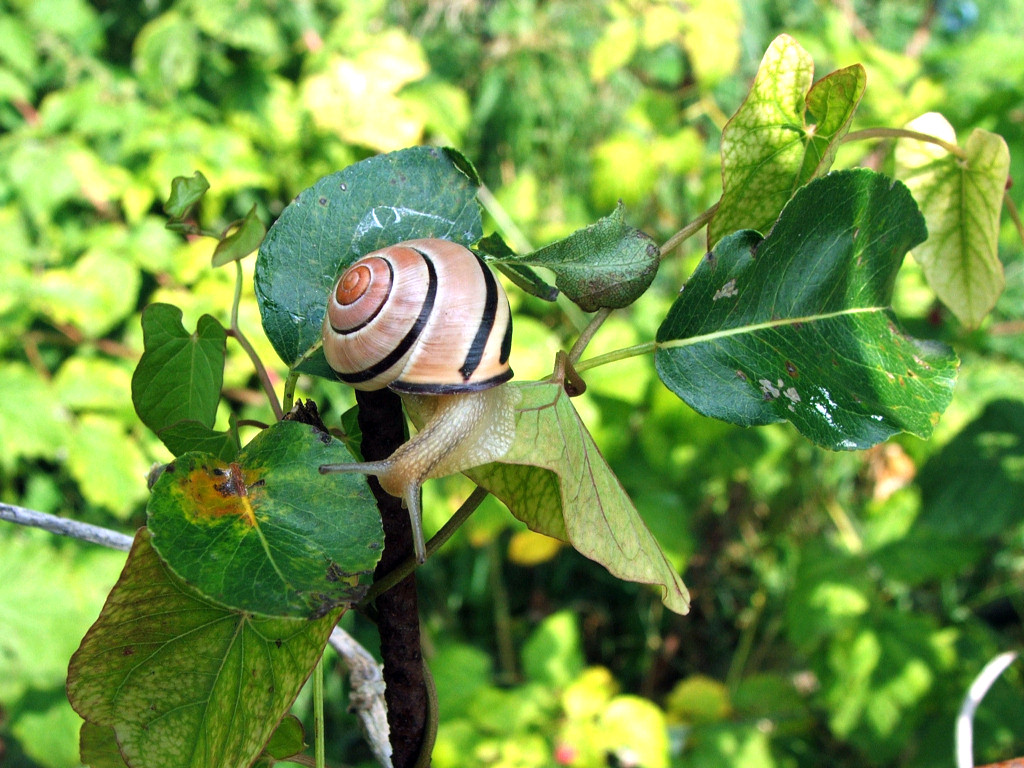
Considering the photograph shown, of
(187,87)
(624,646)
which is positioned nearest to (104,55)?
(187,87)

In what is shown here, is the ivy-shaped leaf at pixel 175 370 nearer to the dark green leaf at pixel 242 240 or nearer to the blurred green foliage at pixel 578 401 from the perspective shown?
the dark green leaf at pixel 242 240

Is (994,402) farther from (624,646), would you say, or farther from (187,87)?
(187,87)

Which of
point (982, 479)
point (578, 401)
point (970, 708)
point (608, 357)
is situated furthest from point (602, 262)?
point (982, 479)

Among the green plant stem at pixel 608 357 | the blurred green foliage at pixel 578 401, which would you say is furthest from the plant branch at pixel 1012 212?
the blurred green foliage at pixel 578 401

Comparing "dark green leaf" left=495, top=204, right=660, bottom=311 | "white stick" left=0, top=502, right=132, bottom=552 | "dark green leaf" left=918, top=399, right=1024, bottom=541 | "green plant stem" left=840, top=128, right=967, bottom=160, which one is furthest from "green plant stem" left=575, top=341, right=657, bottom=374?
"dark green leaf" left=918, top=399, right=1024, bottom=541

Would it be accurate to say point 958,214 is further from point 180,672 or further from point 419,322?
point 180,672
